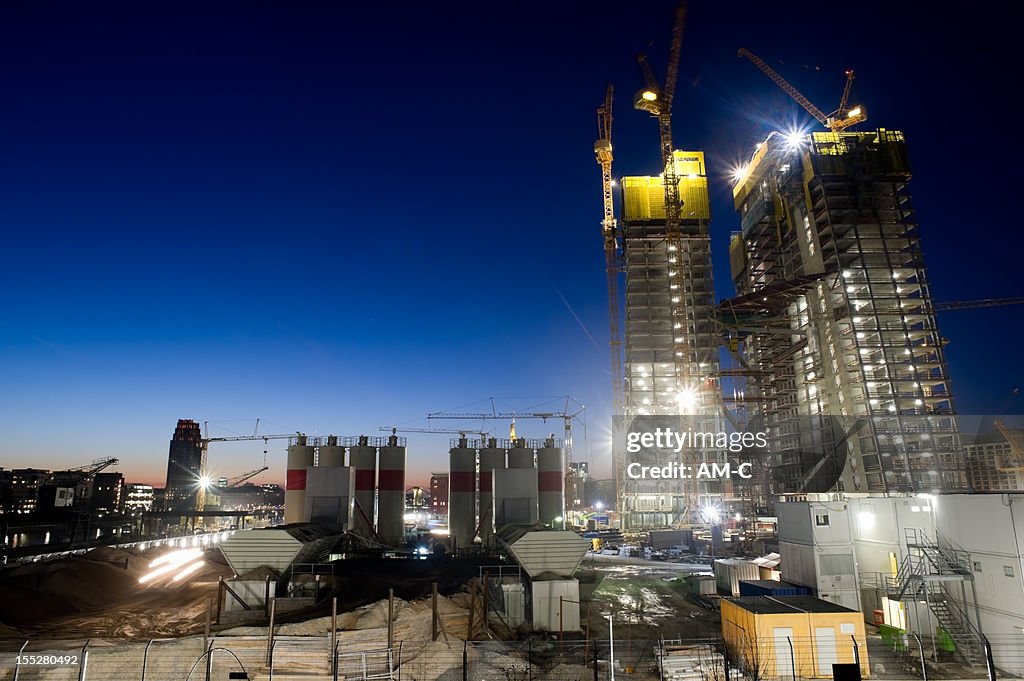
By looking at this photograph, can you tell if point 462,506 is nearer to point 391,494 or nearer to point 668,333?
point 391,494

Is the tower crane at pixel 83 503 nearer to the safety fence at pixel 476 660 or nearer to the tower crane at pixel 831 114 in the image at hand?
the safety fence at pixel 476 660

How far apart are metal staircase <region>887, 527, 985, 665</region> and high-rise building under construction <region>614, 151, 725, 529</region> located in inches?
2246

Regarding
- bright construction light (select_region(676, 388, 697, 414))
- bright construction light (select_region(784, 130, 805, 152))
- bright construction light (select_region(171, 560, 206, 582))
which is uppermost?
bright construction light (select_region(784, 130, 805, 152))

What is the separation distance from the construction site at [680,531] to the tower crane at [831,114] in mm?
547

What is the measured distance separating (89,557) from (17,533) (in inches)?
2492

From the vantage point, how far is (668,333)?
10356 cm

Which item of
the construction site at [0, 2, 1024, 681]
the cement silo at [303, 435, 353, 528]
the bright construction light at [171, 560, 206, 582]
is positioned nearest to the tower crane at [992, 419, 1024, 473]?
the construction site at [0, 2, 1024, 681]

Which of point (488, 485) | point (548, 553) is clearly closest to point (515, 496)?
point (488, 485)

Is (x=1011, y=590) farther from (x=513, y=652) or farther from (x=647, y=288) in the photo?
(x=647, y=288)

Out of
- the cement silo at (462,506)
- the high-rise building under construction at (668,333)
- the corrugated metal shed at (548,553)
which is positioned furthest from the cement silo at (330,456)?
the high-rise building under construction at (668,333)

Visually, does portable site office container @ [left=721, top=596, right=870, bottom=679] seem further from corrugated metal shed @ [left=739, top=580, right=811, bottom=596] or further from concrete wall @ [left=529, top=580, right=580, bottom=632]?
corrugated metal shed @ [left=739, top=580, right=811, bottom=596]

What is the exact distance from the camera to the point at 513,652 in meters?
24.1

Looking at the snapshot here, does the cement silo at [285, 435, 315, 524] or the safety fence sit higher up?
the cement silo at [285, 435, 315, 524]

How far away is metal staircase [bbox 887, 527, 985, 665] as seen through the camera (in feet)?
96.4
